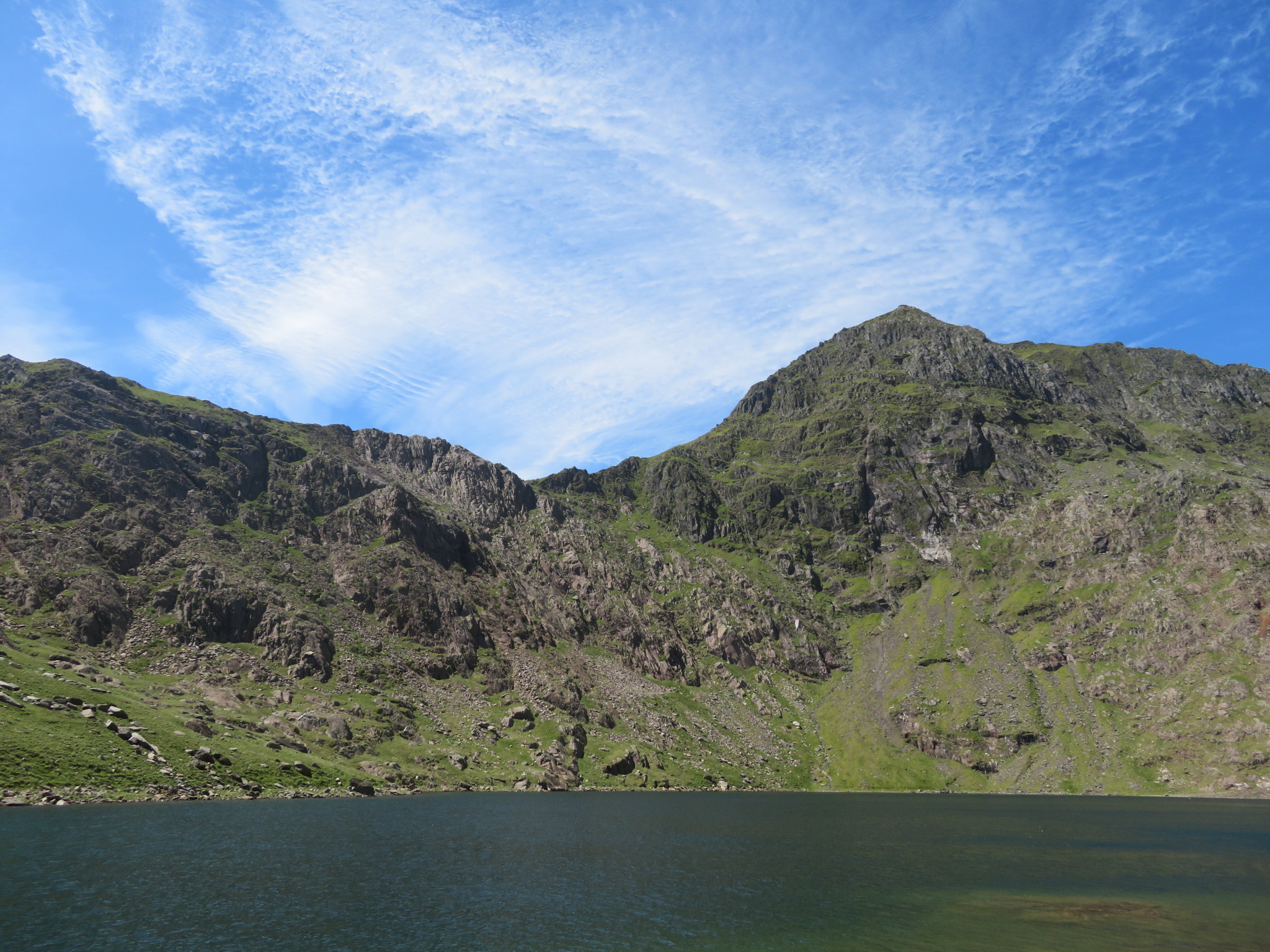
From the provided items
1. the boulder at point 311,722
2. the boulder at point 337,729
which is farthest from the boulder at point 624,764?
the boulder at point 311,722

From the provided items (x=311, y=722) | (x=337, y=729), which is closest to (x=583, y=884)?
(x=337, y=729)

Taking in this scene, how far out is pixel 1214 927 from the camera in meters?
52.1

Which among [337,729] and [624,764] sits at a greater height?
[337,729]

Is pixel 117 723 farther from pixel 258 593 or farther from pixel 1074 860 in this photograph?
pixel 1074 860

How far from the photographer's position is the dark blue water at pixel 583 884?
45.4 metres

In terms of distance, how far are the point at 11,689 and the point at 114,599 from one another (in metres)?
70.8

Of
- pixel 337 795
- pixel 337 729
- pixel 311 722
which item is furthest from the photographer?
pixel 337 729

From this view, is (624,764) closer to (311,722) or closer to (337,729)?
(337,729)

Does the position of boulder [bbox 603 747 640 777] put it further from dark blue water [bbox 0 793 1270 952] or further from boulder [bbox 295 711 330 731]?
dark blue water [bbox 0 793 1270 952]

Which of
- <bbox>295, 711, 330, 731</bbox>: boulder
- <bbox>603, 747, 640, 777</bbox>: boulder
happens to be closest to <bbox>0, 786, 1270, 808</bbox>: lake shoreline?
<bbox>603, 747, 640, 777</bbox>: boulder

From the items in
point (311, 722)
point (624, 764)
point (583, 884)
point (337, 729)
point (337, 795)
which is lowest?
point (624, 764)

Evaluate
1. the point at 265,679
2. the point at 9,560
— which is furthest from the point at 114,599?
the point at 265,679

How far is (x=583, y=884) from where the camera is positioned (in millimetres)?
62312

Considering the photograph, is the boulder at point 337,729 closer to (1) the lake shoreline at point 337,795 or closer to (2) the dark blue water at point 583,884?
(1) the lake shoreline at point 337,795
